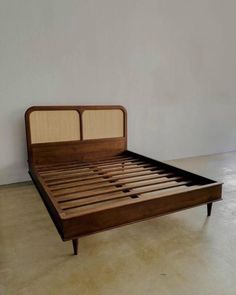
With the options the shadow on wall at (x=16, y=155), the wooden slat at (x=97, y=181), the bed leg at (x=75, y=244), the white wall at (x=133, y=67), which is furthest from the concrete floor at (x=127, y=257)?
the white wall at (x=133, y=67)

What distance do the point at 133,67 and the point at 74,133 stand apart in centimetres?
126

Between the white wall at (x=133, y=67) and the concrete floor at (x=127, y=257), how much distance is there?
1420mm

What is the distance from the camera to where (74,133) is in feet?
10.2

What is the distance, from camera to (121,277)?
145 centimetres

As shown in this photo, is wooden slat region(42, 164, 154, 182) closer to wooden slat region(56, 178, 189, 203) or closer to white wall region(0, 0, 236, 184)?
wooden slat region(56, 178, 189, 203)

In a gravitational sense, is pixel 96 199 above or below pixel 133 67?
below

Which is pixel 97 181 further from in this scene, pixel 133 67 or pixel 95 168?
pixel 133 67

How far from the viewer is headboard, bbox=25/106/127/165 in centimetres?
291

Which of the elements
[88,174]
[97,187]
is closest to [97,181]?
[97,187]

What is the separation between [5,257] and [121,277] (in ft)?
2.49

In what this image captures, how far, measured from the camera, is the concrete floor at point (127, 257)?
1.38 meters

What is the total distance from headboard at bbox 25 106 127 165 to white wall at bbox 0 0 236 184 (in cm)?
19

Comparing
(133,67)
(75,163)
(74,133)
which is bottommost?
(75,163)

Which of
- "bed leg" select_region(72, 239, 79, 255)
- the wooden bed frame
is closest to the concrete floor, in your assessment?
"bed leg" select_region(72, 239, 79, 255)
